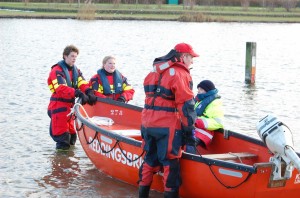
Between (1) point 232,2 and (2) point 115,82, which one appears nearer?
(2) point 115,82

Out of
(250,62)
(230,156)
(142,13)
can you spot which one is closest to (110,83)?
(230,156)

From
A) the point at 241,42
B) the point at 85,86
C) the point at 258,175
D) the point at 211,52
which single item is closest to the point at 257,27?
the point at 241,42

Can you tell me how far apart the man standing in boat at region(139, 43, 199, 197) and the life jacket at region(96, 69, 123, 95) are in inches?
109

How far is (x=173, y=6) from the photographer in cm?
6284

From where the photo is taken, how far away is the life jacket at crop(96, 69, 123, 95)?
1103 cm

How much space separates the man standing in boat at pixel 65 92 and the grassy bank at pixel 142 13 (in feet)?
122

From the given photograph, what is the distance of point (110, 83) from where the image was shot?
11.1 m

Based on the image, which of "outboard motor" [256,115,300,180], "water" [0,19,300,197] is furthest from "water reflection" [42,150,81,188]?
"outboard motor" [256,115,300,180]

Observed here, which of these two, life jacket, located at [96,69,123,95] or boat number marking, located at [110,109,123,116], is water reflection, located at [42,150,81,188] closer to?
boat number marking, located at [110,109,123,116]

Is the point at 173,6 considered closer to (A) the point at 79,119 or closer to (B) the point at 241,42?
(B) the point at 241,42

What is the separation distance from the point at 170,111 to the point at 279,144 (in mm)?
1326

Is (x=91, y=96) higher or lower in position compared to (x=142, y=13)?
lower

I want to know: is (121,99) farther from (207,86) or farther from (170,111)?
(170,111)

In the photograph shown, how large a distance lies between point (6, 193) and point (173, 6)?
5436 cm
